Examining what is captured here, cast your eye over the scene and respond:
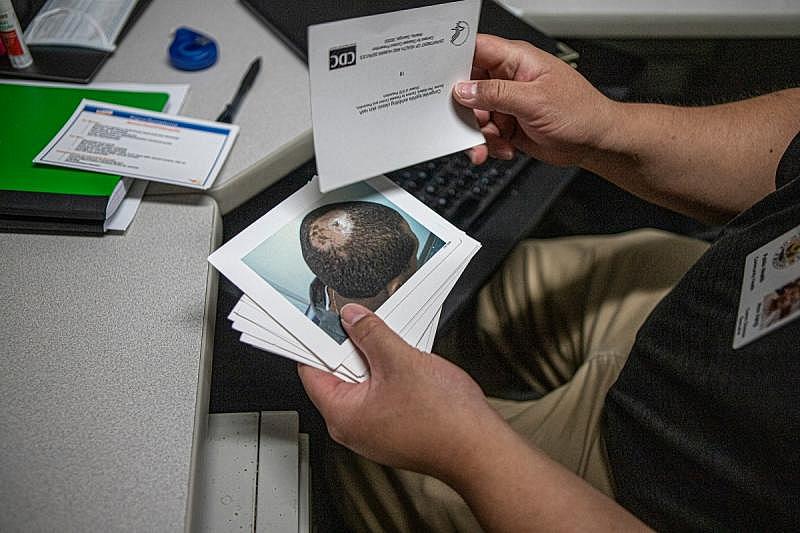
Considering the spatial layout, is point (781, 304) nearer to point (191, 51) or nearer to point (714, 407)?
point (714, 407)

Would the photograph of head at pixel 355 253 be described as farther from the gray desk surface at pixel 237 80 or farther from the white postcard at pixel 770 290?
the white postcard at pixel 770 290

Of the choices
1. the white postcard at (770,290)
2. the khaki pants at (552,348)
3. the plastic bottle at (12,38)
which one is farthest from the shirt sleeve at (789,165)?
the plastic bottle at (12,38)

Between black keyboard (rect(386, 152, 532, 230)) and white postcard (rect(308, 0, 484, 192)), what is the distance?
0.29 feet

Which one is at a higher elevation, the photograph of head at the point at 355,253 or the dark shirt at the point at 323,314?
the photograph of head at the point at 355,253

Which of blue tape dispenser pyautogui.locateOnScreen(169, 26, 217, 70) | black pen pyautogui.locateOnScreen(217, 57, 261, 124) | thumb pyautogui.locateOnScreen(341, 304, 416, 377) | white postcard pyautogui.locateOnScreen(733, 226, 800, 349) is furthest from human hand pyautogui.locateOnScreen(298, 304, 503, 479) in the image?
blue tape dispenser pyautogui.locateOnScreen(169, 26, 217, 70)

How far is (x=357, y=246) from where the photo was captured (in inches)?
30.3

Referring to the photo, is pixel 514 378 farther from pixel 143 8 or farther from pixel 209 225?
pixel 143 8

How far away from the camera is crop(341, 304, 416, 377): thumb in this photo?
2.16 ft

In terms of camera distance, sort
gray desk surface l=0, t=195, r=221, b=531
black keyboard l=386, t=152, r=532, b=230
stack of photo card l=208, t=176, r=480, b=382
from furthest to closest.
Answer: black keyboard l=386, t=152, r=532, b=230
stack of photo card l=208, t=176, r=480, b=382
gray desk surface l=0, t=195, r=221, b=531

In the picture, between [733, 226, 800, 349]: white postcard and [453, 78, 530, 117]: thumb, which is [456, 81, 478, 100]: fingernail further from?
[733, 226, 800, 349]: white postcard

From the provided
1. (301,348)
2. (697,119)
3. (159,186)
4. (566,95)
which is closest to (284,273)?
(301,348)

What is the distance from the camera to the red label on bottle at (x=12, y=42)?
896mm

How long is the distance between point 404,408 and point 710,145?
1.74 ft

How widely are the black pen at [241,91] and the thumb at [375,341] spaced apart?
0.35 m
